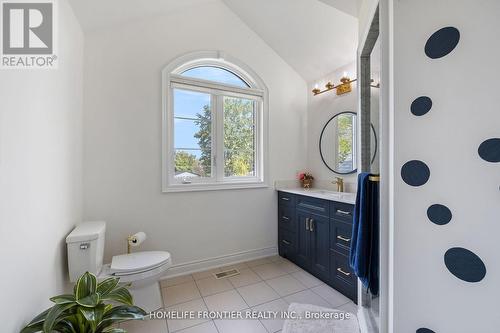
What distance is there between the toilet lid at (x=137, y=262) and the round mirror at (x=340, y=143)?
212 centimetres

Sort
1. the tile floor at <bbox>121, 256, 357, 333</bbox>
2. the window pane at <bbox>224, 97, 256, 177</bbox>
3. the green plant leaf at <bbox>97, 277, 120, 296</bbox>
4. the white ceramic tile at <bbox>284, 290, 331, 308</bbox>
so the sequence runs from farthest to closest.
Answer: the window pane at <bbox>224, 97, 256, 177</bbox> < the white ceramic tile at <bbox>284, 290, 331, 308</bbox> < the tile floor at <bbox>121, 256, 357, 333</bbox> < the green plant leaf at <bbox>97, 277, 120, 296</bbox>

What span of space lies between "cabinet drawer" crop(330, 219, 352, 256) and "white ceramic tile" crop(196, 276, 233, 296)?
110cm

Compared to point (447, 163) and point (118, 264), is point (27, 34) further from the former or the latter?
point (447, 163)

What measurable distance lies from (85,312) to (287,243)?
220cm

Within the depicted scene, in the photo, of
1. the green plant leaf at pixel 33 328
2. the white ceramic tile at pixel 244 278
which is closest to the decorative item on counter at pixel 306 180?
the white ceramic tile at pixel 244 278

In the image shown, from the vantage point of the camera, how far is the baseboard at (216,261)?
7.94ft

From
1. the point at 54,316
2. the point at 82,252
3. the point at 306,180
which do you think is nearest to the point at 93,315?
the point at 54,316

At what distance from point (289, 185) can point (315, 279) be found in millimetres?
1202

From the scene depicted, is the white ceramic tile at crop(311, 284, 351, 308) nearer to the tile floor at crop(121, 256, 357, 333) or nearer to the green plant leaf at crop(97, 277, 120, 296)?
the tile floor at crop(121, 256, 357, 333)

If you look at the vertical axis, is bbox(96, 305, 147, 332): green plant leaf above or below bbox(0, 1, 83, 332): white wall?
below

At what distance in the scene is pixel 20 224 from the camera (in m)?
1.00

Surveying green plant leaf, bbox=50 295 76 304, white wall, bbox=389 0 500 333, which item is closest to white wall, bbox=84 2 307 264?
green plant leaf, bbox=50 295 76 304

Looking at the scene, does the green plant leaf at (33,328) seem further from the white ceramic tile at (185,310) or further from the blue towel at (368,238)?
the blue towel at (368,238)

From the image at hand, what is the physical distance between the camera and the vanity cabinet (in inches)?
78.4
